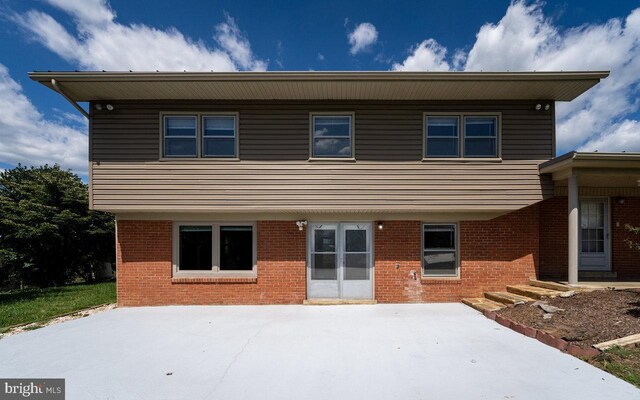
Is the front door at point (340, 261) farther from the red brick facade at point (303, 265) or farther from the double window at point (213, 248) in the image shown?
the double window at point (213, 248)

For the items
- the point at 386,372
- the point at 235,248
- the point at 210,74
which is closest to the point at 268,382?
the point at 386,372

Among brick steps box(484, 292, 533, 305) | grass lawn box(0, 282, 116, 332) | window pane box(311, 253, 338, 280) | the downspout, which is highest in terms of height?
the downspout

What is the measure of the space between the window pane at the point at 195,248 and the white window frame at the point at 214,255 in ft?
0.26

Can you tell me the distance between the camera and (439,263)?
301 inches

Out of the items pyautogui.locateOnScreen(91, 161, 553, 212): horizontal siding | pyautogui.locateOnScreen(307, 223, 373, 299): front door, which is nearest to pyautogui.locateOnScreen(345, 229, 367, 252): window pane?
pyautogui.locateOnScreen(307, 223, 373, 299): front door

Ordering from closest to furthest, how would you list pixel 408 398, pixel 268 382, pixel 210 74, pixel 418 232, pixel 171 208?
pixel 408 398
pixel 268 382
pixel 210 74
pixel 171 208
pixel 418 232

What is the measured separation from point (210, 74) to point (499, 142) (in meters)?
7.03

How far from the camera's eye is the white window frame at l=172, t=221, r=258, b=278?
751 cm

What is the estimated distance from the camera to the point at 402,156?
7184mm

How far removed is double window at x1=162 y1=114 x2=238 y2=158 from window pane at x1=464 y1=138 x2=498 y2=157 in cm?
583

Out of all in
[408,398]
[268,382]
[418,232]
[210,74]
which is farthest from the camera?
[418,232]

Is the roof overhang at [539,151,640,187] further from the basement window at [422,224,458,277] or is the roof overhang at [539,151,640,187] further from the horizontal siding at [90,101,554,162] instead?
the basement window at [422,224,458,277]

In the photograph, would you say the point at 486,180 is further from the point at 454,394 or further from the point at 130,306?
the point at 130,306

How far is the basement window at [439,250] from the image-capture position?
25.0ft
